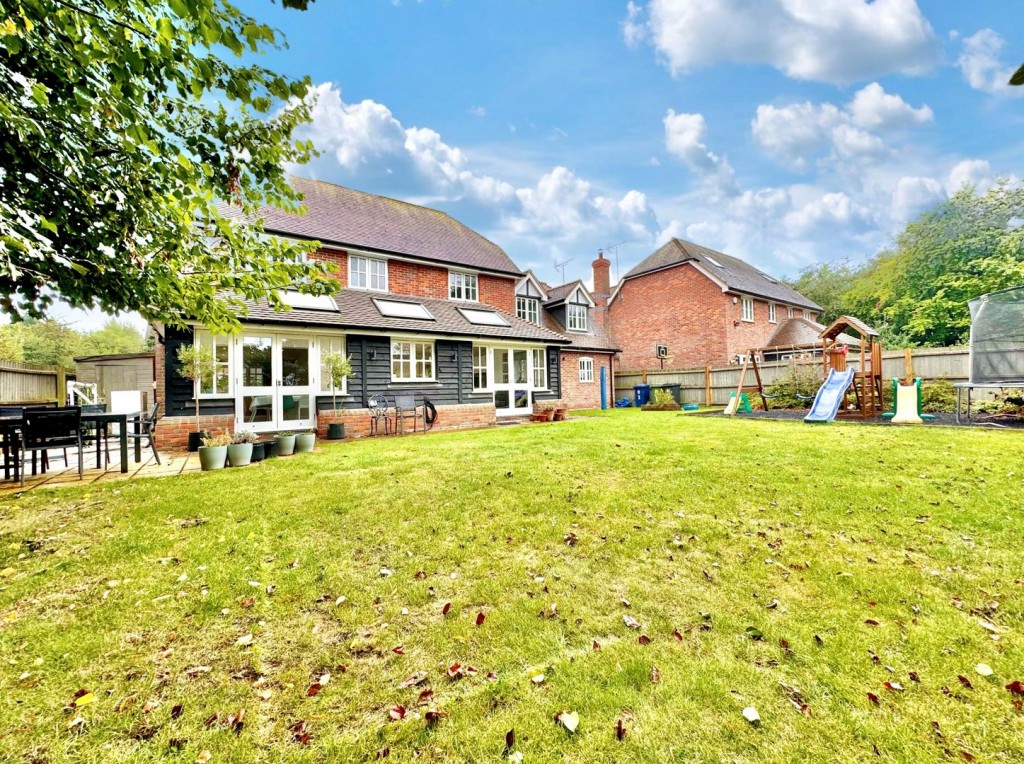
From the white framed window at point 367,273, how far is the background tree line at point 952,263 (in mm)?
25905

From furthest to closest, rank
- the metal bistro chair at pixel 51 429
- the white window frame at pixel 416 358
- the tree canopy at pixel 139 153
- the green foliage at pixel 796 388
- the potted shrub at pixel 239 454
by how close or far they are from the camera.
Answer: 1. the green foliage at pixel 796 388
2. the white window frame at pixel 416 358
3. the potted shrub at pixel 239 454
4. the metal bistro chair at pixel 51 429
5. the tree canopy at pixel 139 153

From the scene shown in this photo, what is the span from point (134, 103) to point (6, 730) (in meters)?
4.37

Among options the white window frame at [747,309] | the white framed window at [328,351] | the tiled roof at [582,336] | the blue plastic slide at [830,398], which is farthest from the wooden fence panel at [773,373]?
the white framed window at [328,351]

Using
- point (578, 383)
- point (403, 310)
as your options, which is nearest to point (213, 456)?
point (403, 310)

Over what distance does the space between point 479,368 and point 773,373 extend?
13180 millimetres

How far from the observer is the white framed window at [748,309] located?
23.8 m

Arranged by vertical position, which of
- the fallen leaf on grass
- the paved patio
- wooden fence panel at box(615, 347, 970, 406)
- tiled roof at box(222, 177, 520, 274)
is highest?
tiled roof at box(222, 177, 520, 274)

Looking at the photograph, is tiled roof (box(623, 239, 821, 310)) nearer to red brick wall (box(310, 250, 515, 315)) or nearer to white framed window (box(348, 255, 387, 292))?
red brick wall (box(310, 250, 515, 315))

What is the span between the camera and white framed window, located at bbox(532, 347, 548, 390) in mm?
16219

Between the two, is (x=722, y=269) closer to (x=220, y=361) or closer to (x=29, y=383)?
(x=220, y=361)

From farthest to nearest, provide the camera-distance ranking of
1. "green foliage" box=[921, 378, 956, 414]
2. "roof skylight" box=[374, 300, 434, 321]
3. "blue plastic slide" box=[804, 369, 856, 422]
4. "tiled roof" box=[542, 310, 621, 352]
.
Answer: "tiled roof" box=[542, 310, 621, 352] < "roof skylight" box=[374, 300, 434, 321] < "green foliage" box=[921, 378, 956, 414] < "blue plastic slide" box=[804, 369, 856, 422]

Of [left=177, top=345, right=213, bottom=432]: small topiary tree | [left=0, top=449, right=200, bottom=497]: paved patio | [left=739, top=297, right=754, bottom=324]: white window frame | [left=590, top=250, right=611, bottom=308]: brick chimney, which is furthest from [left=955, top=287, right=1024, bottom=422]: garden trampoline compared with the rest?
[left=590, top=250, right=611, bottom=308]: brick chimney

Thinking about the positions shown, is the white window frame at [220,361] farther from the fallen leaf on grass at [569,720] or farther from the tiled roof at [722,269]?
the tiled roof at [722,269]

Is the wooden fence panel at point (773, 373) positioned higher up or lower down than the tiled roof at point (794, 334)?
lower down
